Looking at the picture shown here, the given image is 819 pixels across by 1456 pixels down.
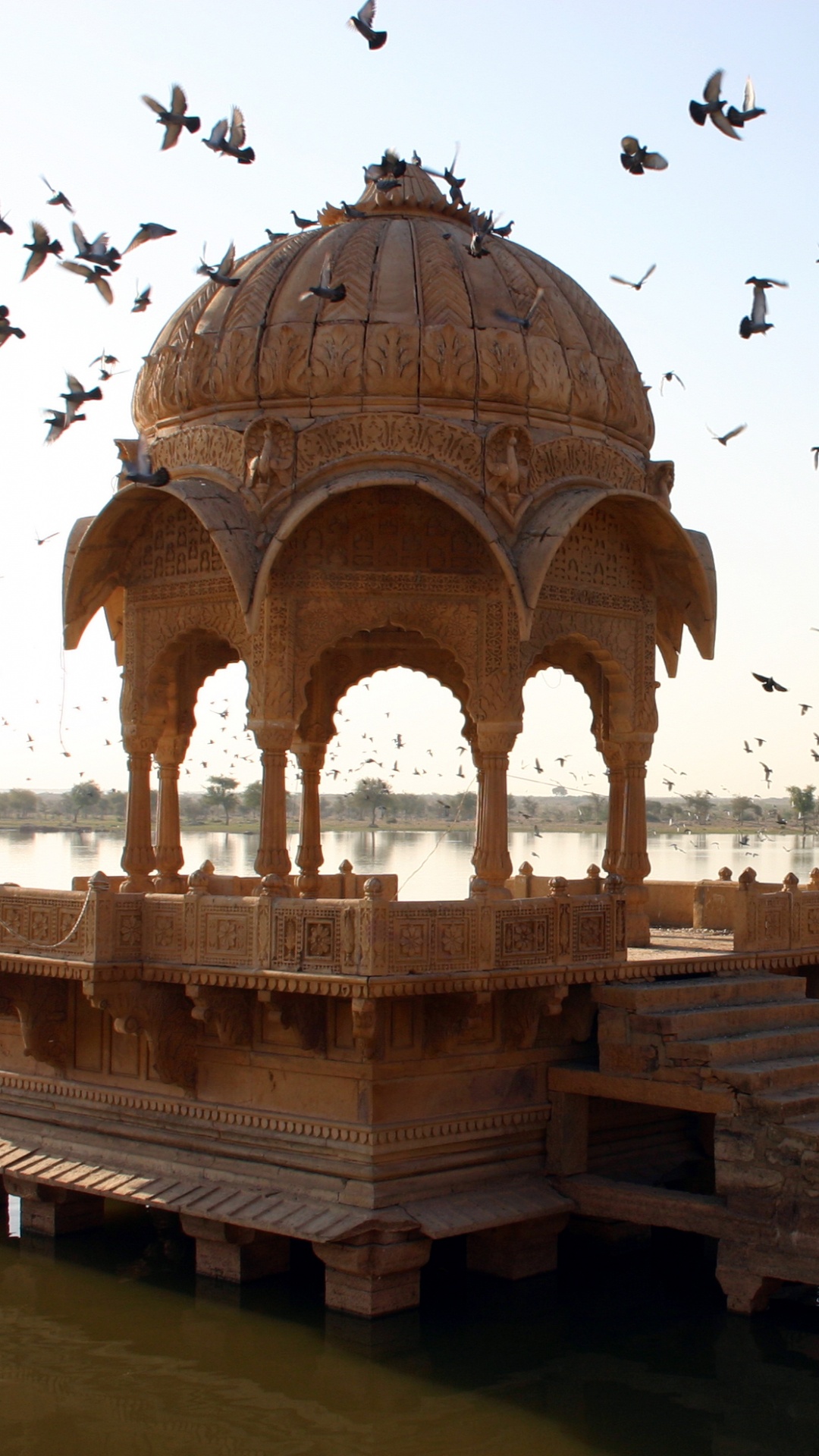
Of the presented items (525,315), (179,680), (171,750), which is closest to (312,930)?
(171,750)

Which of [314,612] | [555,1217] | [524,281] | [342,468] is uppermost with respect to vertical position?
[524,281]

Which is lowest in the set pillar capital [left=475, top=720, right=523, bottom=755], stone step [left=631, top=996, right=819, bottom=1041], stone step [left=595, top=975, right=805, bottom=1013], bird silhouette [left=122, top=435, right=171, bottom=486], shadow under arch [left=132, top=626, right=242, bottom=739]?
stone step [left=631, top=996, right=819, bottom=1041]

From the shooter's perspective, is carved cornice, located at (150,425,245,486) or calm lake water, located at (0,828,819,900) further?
calm lake water, located at (0,828,819,900)

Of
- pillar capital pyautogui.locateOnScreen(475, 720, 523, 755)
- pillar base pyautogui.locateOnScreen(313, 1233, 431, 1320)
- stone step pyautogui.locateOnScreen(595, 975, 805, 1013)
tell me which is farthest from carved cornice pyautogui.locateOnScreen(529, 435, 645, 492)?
pillar base pyautogui.locateOnScreen(313, 1233, 431, 1320)

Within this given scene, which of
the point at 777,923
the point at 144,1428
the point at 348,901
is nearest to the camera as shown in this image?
the point at 144,1428

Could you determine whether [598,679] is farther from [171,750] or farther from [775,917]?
[171,750]

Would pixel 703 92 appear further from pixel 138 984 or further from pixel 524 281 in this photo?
pixel 138 984

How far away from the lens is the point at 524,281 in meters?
12.0

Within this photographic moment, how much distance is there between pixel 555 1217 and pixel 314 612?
4.06 meters

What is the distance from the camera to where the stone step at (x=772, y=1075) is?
9963mm

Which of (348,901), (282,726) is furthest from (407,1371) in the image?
(282,726)

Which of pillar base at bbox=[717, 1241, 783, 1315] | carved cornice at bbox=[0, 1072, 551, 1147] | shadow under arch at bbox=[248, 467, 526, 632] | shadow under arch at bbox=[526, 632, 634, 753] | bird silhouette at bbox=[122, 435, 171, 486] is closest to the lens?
pillar base at bbox=[717, 1241, 783, 1315]

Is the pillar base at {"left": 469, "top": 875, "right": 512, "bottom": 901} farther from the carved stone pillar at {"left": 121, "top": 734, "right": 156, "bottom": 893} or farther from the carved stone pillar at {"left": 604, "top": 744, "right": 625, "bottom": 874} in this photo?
the carved stone pillar at {"left": 121, "top": 734, "right": 156, "bottom": 893}

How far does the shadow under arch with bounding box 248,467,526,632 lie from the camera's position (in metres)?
10.9
